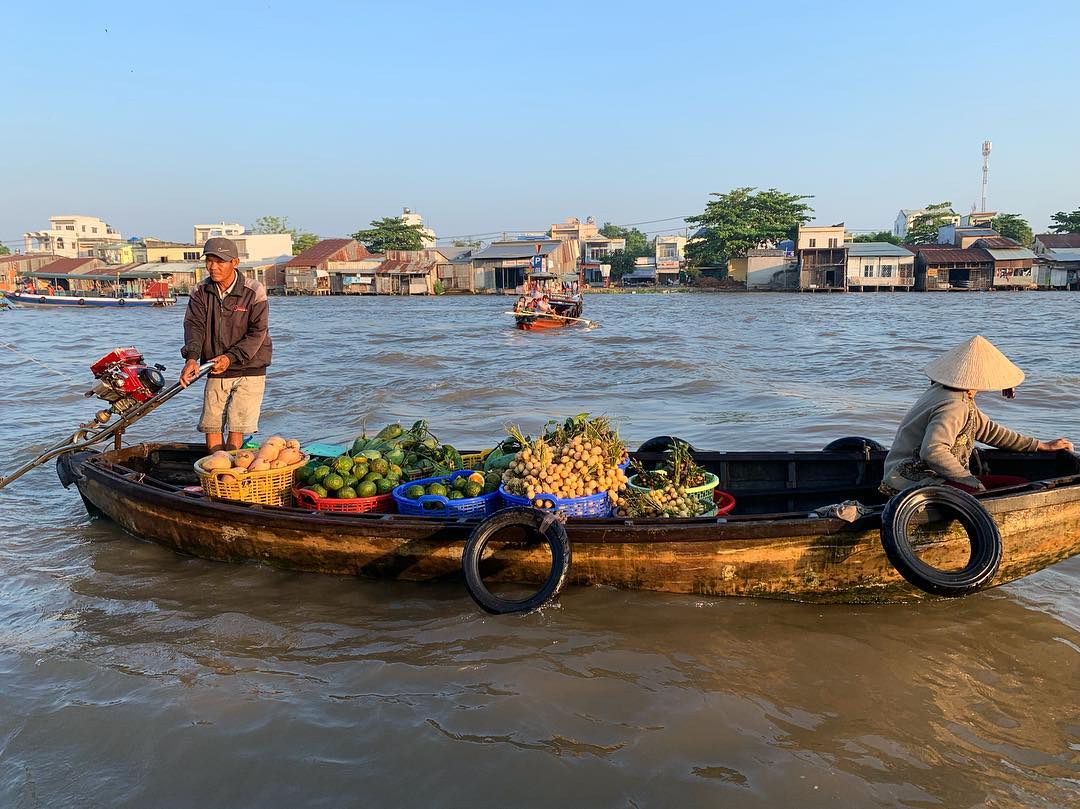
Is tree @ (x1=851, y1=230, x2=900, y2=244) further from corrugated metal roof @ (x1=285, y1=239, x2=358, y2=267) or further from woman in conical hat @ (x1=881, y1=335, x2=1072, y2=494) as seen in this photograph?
woman in conical hat @ (x1=881, y1=335, x2=1072, y2=494)

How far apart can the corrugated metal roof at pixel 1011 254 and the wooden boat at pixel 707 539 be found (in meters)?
47.4

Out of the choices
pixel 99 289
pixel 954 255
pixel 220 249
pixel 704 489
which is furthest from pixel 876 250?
pixel 99 289

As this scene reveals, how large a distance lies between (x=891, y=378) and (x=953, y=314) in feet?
60.8

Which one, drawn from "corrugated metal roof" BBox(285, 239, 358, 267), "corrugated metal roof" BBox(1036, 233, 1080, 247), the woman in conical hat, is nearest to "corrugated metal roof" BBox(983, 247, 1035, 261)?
"corrugated metal roof" BBox(1036, 233, 1080, 247)

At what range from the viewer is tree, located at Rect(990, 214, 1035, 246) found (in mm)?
52906

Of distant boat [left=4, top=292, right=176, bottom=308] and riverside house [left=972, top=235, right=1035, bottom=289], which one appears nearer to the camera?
distant boat [left=4, top=292, right=176, bottom=308]

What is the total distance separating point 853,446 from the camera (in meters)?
5.31

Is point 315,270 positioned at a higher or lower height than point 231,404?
higher

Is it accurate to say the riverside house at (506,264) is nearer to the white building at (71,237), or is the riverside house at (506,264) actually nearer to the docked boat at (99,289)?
the docked boat at (99,289)

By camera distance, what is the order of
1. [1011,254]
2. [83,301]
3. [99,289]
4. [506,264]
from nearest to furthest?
[83,301] < [1011,254] < [99,289] < [506,264]

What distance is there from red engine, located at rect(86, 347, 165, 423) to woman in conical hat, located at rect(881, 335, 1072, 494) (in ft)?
16.9

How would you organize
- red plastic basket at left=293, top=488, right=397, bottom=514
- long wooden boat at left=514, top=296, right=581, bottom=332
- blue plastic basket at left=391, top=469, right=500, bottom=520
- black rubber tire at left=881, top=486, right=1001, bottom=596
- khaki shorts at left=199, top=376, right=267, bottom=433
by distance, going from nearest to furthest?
1. black rubber tire at left=881, top=486, right=1001, bottom=596
2. blue plastic basket at left=391, top=469, right=500, bottom=520
3. red plastic basket at left=293, top=488, right=397, bottom=514
4. khaki shorts at left=199, top=376, right=267, bottom=433
5. long wooden boat at left=514, top=296, right=581, bottom=332

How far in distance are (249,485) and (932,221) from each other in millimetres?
60485

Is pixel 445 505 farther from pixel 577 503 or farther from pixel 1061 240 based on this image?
pixel 1061 240
